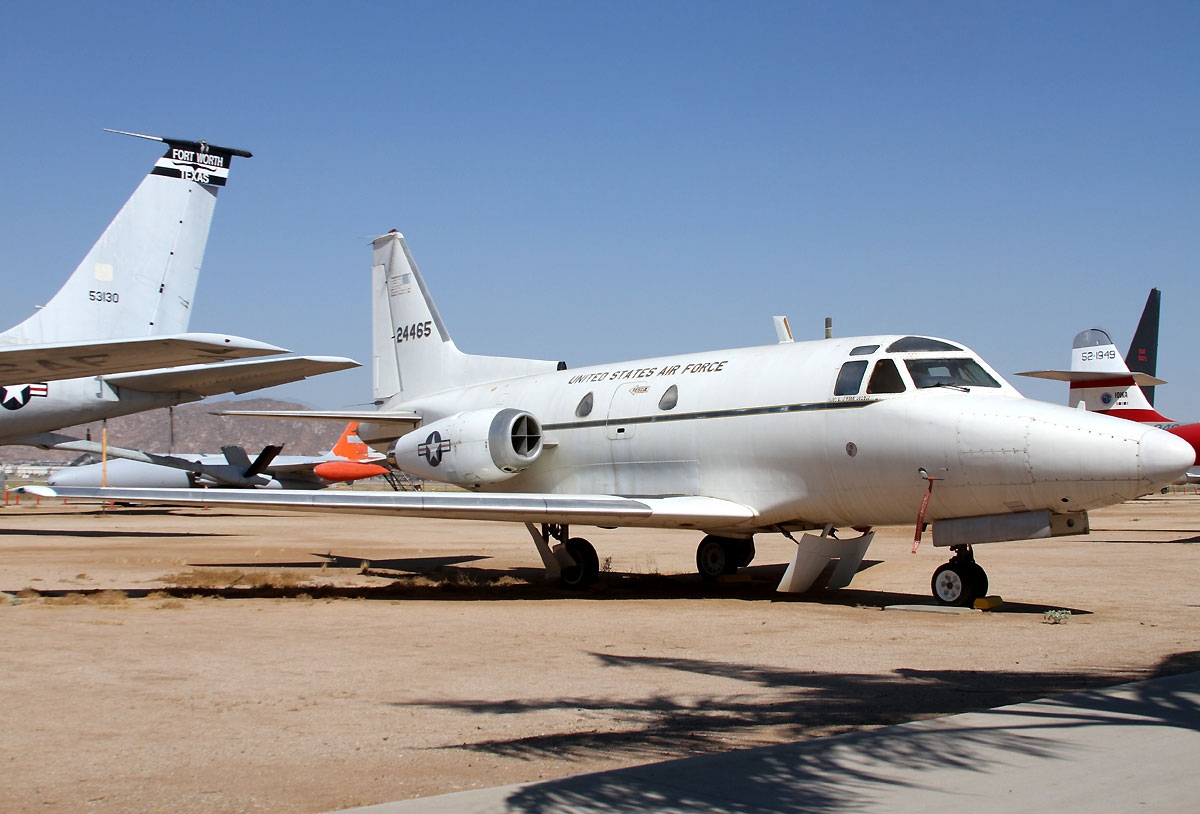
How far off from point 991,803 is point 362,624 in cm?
701

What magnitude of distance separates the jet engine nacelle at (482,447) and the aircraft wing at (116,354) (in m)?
2.61

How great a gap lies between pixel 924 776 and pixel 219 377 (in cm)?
2178

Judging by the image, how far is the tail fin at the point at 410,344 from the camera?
57.5 ft

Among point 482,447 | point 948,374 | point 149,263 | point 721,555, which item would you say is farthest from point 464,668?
point 149,263

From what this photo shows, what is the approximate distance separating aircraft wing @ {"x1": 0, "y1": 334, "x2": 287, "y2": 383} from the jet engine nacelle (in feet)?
8.56

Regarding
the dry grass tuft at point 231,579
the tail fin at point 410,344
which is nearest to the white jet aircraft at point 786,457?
the tail fin at point 410,344

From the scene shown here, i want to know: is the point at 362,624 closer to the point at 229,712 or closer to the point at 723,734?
the point at 229,712

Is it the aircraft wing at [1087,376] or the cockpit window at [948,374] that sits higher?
the aircraft wing at [1087,376]

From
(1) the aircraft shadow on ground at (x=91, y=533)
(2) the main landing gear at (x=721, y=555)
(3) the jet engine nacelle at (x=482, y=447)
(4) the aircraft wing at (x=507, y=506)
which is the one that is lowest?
(2) the main landing gear at (x=721, y=555)

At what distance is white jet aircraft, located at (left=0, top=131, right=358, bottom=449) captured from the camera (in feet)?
76.5

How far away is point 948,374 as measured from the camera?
36.5 feet

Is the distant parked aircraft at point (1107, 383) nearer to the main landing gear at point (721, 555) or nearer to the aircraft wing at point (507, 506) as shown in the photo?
the main landing gear at point (721, 555)

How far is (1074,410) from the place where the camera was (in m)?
10.2

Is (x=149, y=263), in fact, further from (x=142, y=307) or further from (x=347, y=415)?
(x=347, y=415)
